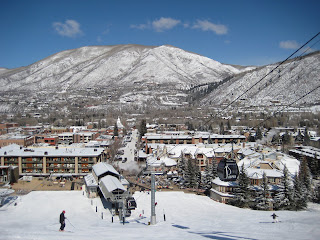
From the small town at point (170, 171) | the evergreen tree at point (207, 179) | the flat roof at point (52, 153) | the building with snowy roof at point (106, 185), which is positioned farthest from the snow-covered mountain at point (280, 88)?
the building with snowy roof at point (106, 185)

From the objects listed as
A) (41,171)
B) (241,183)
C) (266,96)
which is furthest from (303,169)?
(266,96)

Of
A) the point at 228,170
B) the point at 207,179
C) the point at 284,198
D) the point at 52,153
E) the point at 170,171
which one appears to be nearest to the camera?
the point at 228,170

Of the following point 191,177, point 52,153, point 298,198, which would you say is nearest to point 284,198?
point 298,198

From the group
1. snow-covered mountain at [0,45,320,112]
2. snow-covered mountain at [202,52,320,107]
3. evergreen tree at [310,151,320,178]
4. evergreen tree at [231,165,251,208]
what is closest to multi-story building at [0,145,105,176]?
evergreen tree at [231,165,251,208]

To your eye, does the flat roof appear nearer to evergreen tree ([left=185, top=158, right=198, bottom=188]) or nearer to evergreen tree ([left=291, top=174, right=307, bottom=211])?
evergreen tree ([left=185, top=158, right=198, bottom=188])

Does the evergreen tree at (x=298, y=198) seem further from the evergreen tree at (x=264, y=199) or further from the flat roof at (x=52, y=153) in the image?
the flat roof at (x=52, y=153)

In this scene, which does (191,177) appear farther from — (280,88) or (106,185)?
(280,88)

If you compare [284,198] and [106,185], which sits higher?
[106,185]

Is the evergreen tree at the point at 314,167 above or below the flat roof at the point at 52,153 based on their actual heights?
below

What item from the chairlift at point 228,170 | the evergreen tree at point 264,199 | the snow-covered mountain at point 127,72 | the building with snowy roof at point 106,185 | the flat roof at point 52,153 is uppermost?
the snow-covered mountain at point 127,72
